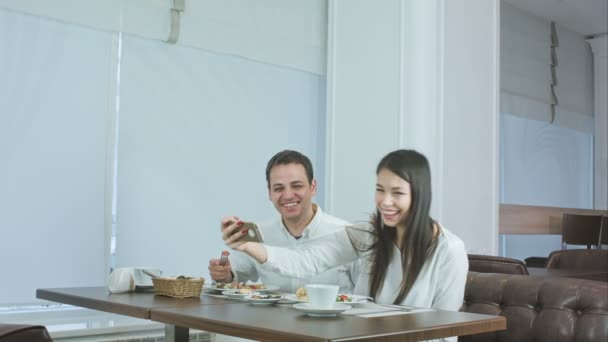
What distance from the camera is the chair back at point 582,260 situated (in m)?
4.03

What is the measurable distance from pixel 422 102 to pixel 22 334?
293 centimetres

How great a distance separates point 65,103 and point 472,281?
2.00 metres

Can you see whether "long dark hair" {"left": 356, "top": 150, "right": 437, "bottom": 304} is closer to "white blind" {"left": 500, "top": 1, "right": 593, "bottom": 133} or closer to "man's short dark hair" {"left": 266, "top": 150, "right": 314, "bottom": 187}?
"man's short dark hair" {"left": 266, "top": 150, "right": 314, "bottom": 187}

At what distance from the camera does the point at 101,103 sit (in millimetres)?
3496

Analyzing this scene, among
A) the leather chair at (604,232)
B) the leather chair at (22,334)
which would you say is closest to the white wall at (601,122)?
the leather chair at (604,232)

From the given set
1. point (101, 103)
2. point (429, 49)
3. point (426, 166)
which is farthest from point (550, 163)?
point (426, 166)

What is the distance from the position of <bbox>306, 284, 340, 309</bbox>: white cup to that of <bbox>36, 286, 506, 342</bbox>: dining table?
32 millimetres

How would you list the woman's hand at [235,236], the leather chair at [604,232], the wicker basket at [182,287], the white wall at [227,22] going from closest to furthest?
the woman's hand at [235,236], the wicker basket at [182,287], the white wall at [227,22], the leather chair at [604,232]

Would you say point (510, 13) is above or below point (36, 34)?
above

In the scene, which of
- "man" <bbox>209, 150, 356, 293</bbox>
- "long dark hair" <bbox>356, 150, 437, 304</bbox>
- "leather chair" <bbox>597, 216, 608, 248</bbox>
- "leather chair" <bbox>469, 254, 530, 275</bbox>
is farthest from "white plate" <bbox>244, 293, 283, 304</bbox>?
"leather chair" <bbox>597, 216, 608, 248</bbox>

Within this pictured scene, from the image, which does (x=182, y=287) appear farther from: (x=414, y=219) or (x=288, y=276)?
(x=414, y=219)

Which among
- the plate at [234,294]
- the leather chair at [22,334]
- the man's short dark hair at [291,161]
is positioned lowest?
the leather chair at [22,334]

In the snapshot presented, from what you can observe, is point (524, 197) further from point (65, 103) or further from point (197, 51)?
point (65, 103)

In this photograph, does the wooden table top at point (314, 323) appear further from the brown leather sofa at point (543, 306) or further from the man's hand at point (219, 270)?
the man's hand at point (219, 270)
